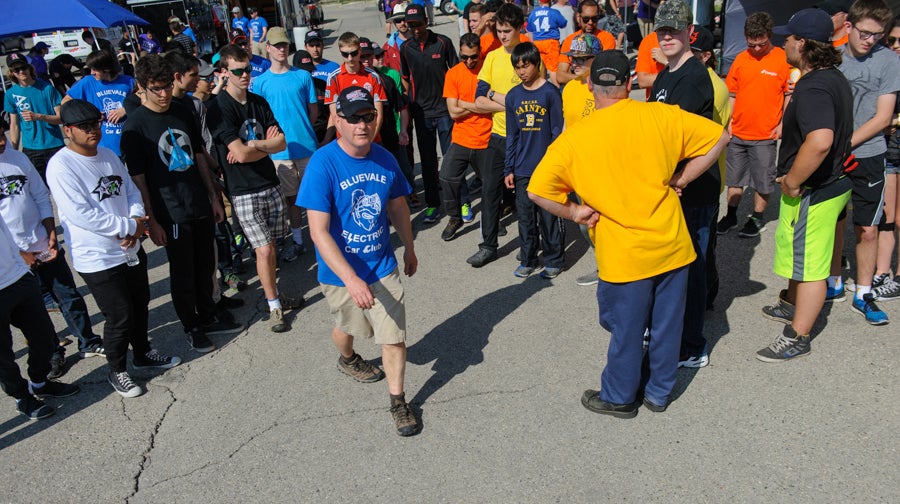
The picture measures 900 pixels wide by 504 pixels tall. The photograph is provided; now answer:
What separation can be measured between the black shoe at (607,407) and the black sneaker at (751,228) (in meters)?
3.01

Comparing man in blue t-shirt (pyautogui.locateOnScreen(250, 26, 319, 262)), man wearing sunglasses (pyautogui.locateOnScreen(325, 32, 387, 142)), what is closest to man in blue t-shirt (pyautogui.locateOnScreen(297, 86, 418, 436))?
man in blue t-shirt (pyautogui.locateOnScreen(250, 26, 319, 262))

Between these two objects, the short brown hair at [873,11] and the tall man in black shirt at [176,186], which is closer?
the short brown hair at [873,11]

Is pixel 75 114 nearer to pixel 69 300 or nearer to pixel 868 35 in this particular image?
pixel 69 300

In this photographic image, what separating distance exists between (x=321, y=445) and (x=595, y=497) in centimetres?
154

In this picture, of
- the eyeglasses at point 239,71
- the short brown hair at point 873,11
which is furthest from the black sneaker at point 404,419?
the short brown hair at point 873,11

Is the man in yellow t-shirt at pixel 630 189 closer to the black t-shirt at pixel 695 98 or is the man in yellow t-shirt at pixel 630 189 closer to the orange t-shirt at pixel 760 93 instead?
the black t-shirt at pixel 695 98

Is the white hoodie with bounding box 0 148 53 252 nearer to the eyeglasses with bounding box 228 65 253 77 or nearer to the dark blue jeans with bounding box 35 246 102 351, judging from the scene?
the dark blue jeans with bounding box 35 246 102 351

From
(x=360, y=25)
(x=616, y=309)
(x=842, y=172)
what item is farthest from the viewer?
(x=360, y=25)

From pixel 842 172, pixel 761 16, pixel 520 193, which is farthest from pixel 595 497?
pixel 761 16

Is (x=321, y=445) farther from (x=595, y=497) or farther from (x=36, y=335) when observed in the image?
(x=36, y=335)

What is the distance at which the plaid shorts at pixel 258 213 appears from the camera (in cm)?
512

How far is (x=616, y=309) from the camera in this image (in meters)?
3.48

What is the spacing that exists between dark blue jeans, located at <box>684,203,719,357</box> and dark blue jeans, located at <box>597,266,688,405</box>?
0.43 m

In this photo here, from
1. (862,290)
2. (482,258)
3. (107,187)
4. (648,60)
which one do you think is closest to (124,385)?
(107,187)
